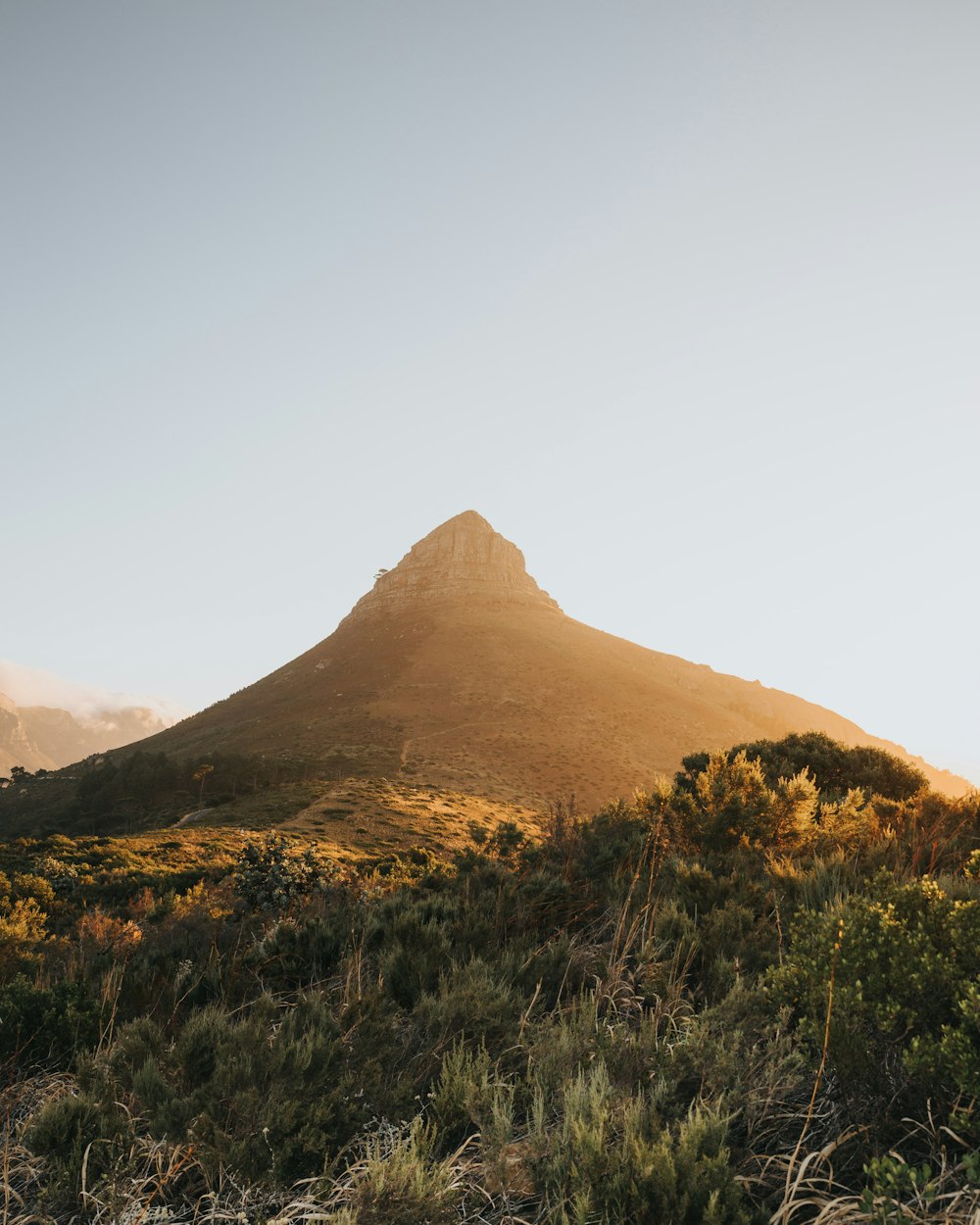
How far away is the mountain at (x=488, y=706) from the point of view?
5809cm

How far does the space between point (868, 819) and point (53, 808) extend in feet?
199

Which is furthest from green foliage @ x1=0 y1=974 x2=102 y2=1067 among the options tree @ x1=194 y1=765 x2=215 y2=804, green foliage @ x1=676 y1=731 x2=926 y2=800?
tree @ x1=194 y1=765 x2=215 y2=804

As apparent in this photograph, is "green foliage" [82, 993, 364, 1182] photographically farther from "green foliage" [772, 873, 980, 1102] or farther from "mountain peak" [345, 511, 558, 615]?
"mountain peak" [345, 511, 558, 615]

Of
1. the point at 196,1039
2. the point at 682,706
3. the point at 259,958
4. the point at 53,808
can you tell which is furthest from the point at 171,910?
the point at 682,706

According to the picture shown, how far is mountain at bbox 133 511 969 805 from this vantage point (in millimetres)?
58094

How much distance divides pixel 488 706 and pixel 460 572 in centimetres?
5730

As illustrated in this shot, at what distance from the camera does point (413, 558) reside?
5295 inches

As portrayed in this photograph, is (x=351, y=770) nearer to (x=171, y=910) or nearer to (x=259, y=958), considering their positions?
(x=171, y=910)

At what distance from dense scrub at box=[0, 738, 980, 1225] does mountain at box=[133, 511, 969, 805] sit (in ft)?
148

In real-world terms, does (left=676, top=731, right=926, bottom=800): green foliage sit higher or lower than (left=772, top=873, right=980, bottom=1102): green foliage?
lower

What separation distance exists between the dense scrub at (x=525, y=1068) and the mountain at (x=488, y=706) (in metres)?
45.1

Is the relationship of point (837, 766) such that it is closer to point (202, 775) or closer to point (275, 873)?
point (275, 873)

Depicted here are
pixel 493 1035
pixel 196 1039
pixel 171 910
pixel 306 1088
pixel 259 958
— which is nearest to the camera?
pixel 306 1088

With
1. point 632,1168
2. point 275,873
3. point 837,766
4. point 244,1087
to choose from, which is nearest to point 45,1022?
point 244,1087
